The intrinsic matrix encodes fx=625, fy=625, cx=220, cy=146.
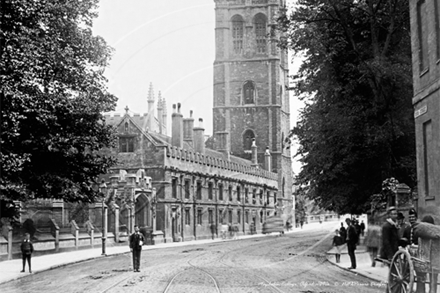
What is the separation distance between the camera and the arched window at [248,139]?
265 ft

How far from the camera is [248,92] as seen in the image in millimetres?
79938

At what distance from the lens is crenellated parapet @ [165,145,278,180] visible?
1908 inches

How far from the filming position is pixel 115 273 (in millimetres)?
18859

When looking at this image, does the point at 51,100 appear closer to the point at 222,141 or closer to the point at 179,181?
the point at 179,181

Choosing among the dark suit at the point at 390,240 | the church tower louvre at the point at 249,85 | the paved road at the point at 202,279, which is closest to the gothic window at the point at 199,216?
the church tower louvre at the point at 249,85

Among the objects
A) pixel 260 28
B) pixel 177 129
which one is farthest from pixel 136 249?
pixel 260 28

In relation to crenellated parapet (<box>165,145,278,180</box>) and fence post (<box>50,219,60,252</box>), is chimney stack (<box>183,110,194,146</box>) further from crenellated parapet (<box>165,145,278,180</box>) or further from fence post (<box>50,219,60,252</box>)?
fence post (<box>50,219,60,252</box>)

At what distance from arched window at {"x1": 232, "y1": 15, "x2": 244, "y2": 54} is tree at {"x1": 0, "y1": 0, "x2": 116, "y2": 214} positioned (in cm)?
5805

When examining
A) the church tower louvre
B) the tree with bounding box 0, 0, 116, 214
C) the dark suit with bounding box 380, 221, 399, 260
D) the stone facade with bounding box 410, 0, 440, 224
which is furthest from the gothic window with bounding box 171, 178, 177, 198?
the dark suit with bounding box 380, 221, 399, 260

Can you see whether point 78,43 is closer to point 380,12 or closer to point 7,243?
point 7,243

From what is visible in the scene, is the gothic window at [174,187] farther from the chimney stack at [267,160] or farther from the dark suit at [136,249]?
the chimney stack at [267,160]

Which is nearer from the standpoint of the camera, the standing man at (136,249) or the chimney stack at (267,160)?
the standing man at (136,249)

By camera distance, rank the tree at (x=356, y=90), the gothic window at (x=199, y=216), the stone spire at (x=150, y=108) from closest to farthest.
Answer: the tree at (x=356, y=90)
the gothic window at (x=199, y=216)
the stone spire at (x=150, y=108)

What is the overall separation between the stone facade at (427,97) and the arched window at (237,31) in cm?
6086
